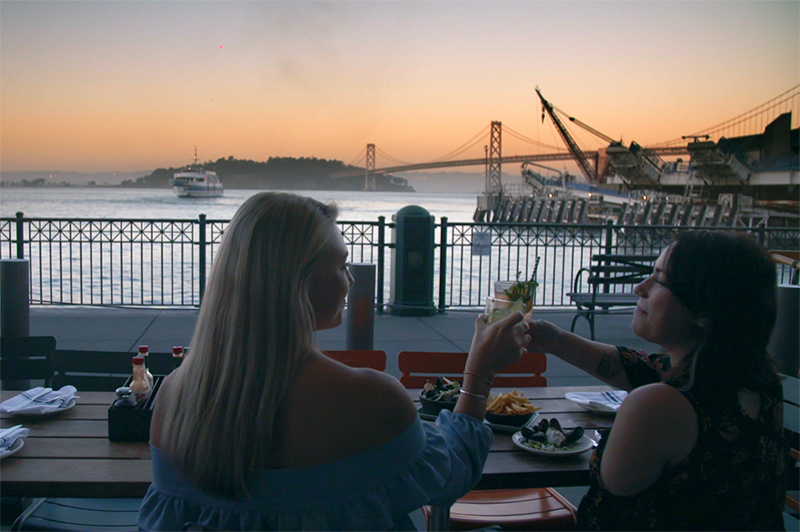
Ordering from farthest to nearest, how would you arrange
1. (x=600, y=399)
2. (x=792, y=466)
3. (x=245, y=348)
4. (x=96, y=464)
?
(x=600, y=399) < (x=792, y=466) < (x=96, y=464) < (x=245, y=348)

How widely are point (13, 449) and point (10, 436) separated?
0.19ft

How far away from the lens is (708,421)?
1.46 m

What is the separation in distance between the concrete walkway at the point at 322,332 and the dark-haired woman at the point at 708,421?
393 centimetres

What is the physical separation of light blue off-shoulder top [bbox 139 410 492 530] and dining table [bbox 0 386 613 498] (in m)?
0.56

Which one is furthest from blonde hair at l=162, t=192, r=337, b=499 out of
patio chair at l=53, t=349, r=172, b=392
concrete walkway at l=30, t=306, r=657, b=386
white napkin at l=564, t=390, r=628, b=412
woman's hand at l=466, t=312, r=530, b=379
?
concrete walkway at l=30, t=306, r=657, b=386

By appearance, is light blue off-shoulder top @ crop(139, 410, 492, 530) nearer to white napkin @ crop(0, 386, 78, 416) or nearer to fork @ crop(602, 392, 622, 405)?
white napkin @ crop(0, 386, 78, 416)

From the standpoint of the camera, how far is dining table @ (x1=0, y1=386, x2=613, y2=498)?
1.84 meters

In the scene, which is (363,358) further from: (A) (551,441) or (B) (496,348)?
(B) (496,348)

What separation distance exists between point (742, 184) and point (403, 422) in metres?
52.4

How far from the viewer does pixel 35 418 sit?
242 centimetres

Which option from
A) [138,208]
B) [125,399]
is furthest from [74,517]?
[138,208]

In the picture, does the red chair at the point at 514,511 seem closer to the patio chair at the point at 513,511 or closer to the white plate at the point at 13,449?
the patio chair at the point at 513,511

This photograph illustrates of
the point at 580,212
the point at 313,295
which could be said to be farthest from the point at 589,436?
the point at 580,212

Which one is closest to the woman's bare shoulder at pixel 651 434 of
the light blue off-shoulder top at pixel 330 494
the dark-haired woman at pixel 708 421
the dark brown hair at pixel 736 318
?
the dark-haired woman at pixel 708 421
